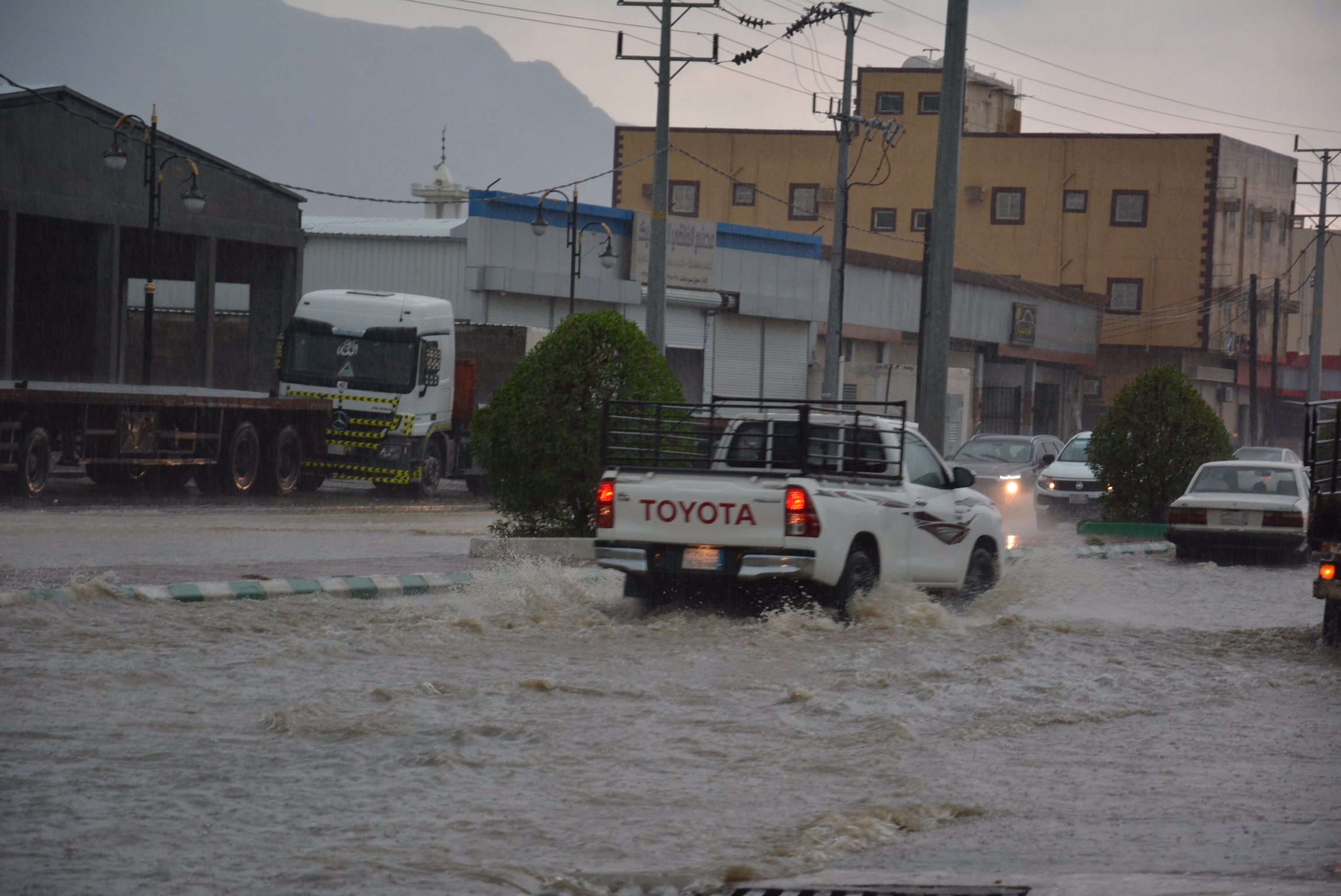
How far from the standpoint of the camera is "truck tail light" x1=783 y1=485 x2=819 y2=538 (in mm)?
12328

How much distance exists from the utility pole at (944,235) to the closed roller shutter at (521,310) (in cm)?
2081

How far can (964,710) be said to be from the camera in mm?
9453

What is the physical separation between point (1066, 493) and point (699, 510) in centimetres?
1831

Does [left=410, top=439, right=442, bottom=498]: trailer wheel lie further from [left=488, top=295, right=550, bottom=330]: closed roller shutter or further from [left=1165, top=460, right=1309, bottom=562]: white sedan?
[left=1165, top=460, right=1309, bottom=562]: white sedan

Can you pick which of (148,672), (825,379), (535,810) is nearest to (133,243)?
(825,379)

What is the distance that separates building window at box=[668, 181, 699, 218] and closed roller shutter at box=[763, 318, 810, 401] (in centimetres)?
2558

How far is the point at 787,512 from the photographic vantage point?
12336mm

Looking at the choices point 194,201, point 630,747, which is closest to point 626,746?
point 630,747

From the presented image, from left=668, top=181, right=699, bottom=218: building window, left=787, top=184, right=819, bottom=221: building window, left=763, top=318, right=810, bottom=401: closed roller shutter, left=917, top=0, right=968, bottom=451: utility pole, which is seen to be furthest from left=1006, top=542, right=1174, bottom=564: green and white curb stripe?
left=668, top=181, right=699, bottom=218: building window

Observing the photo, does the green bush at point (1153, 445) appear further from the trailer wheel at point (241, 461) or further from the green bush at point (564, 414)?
the trailer wheel at point (241, 461)

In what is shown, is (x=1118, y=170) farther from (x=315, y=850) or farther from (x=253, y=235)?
(x=315, y=850)

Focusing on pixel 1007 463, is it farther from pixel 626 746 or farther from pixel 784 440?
pixel 626 746

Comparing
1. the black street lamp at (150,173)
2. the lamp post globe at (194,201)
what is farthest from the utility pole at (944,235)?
the lamp post globe at (194,201)

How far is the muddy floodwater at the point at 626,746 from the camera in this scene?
6.01m
